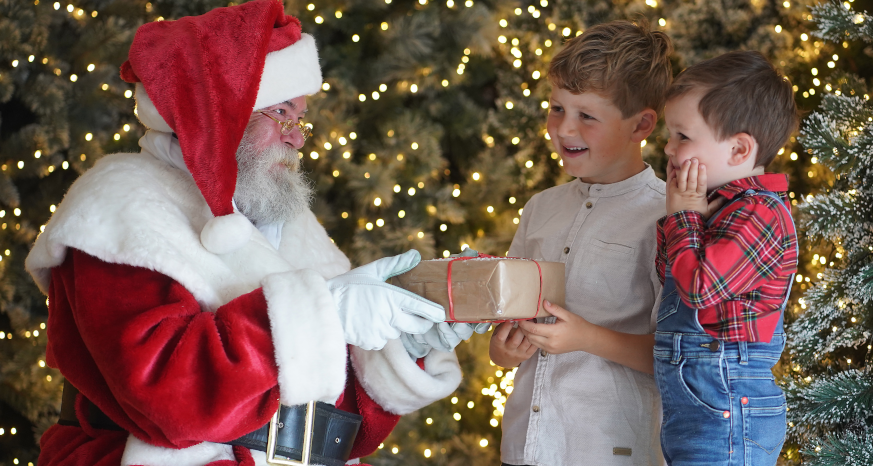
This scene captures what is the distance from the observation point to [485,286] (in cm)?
139

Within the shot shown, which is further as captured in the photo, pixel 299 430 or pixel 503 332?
pixel 503 332

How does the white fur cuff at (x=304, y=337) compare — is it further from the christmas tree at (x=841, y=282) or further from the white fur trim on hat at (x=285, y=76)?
the christmas tree at (x=841, y=282)

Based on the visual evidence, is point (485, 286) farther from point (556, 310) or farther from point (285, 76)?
point (285, 76)

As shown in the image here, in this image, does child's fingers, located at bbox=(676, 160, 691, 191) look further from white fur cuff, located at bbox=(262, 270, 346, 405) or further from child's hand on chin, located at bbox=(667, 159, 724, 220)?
white fur cuff, located at bbox=(262, 270, 346, 405)

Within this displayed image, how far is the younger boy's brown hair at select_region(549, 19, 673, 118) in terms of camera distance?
5.74 ft

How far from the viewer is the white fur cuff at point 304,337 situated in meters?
1.36

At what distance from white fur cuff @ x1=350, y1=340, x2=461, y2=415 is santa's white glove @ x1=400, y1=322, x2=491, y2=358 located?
0.03 meters

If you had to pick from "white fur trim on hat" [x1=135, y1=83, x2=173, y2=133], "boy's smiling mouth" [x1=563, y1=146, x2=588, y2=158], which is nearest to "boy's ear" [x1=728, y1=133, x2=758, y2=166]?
"boy's smiling mouth" [x1=563, y1=146, x2=588, y2=158]

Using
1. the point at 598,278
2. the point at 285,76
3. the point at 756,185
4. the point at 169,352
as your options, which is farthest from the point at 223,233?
the point at 756,185

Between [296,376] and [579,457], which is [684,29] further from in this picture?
[296,376]

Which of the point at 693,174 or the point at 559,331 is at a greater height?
the point at 693,174

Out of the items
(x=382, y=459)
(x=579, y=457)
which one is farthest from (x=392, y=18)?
(x=579, y=457)

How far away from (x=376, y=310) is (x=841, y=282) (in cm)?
140

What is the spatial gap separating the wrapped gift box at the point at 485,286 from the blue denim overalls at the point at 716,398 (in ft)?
1.00
